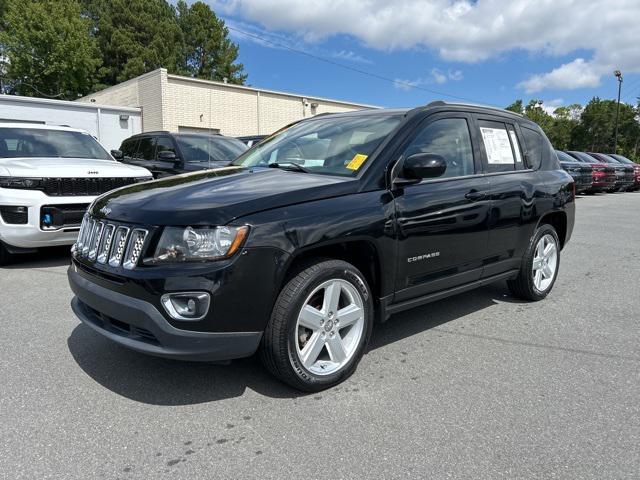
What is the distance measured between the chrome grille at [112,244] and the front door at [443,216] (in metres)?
1.61

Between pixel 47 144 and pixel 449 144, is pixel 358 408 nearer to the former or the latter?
pixel 449 144

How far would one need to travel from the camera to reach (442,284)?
373 cm

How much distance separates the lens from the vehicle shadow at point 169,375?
118 inches

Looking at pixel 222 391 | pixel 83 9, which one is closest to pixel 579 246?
pixel 222 391

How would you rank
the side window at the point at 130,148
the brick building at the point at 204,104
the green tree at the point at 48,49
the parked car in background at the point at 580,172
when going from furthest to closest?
the green tree at the point at 48,49, the brick building at the point at 204,104, the parked car in background at the point at 580,172, the side window at the point at 130,148

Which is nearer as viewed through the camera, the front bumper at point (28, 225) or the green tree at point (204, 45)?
the front bumper at point (28, 225)

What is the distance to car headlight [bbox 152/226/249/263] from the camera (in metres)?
2.62

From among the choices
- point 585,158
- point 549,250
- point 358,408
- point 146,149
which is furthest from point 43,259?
point 585,158

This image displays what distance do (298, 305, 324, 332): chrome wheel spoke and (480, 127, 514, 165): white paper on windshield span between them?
2193mm

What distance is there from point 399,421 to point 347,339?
636mm

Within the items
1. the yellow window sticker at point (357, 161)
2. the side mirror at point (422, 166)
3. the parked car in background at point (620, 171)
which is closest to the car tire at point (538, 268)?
the side mirror at point (422, 166)

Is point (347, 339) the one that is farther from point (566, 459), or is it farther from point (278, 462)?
point (566, 459)

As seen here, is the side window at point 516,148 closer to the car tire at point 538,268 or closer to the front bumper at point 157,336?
the car tire at point 538,268

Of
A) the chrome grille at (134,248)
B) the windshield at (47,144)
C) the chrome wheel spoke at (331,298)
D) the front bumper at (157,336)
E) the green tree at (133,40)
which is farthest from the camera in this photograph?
the green tree at (133,40)
